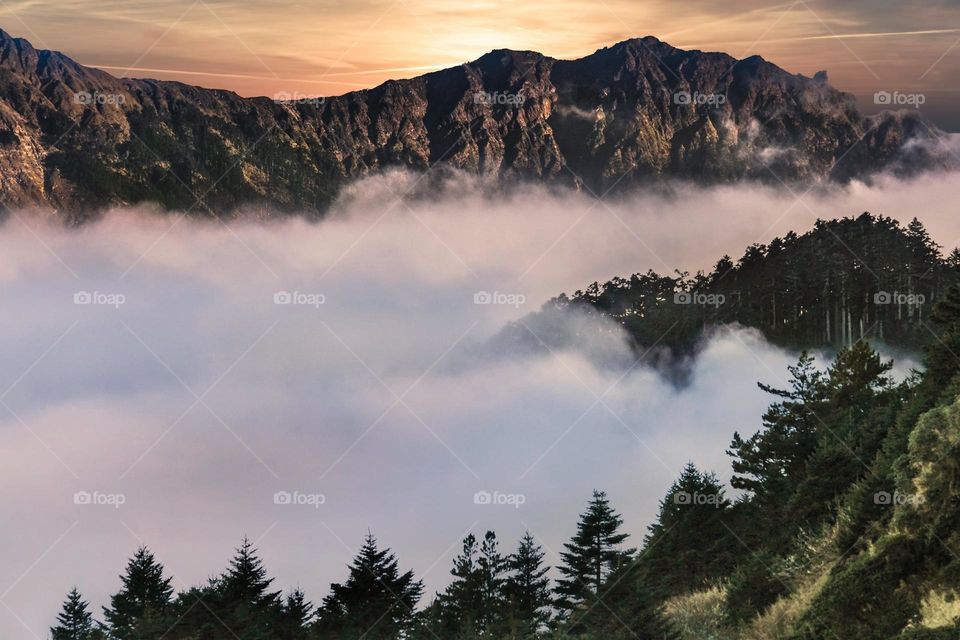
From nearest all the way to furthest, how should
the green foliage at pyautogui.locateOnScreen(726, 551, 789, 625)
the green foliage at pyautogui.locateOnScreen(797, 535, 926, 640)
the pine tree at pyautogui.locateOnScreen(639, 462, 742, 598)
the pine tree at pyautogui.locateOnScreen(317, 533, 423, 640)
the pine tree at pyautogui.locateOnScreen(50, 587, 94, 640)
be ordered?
the green foliage at pyautogui.locateOnScreen(797, 535, 926, 640) → the green foliage at pyautogui.locateOnScreen(726, 551, 789, 625) → the pine tree at pyautogui.locateOnScreen(639, 462, 742, 598) → the pine tree at pyautogui.locateOnScreen(317, 533, 423, 640) → the pine tree at pyautogui.locateOnScreen(50, 587, 94, 640)

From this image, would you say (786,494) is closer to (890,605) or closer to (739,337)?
(890,605)

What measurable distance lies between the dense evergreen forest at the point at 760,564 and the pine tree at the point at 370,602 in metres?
0.09

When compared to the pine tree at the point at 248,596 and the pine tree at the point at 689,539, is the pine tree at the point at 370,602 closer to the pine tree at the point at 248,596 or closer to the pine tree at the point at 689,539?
the pine tree at the point at 248,596

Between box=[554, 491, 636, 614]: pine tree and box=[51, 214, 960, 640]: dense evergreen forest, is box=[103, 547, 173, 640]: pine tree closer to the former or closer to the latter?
box=[51, 214, 960, 640]: dense evergreen forest

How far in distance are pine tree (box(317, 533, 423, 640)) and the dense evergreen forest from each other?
92 mm

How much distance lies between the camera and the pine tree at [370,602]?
5516 cm

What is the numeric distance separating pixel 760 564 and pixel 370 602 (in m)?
29.0

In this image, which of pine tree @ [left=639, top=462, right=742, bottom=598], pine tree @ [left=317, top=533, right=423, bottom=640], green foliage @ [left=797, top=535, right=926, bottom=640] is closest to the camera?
green foliage @ [left=797, top=535, right=926, bottom=640]

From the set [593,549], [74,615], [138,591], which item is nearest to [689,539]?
[593,549]

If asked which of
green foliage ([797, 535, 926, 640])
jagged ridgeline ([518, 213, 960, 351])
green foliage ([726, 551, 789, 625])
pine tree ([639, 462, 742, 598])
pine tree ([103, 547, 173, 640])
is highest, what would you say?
jagged ridgeline ([518, 213, 960, 351])

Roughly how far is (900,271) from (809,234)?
17.7 m

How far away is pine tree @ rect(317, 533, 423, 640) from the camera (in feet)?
181

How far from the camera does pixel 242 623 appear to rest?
5094 cm

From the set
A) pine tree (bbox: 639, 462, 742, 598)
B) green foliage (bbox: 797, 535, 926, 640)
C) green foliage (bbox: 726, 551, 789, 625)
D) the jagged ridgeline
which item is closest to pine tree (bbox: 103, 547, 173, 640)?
pine tree (bbox: 639, 462, 742, 598)
